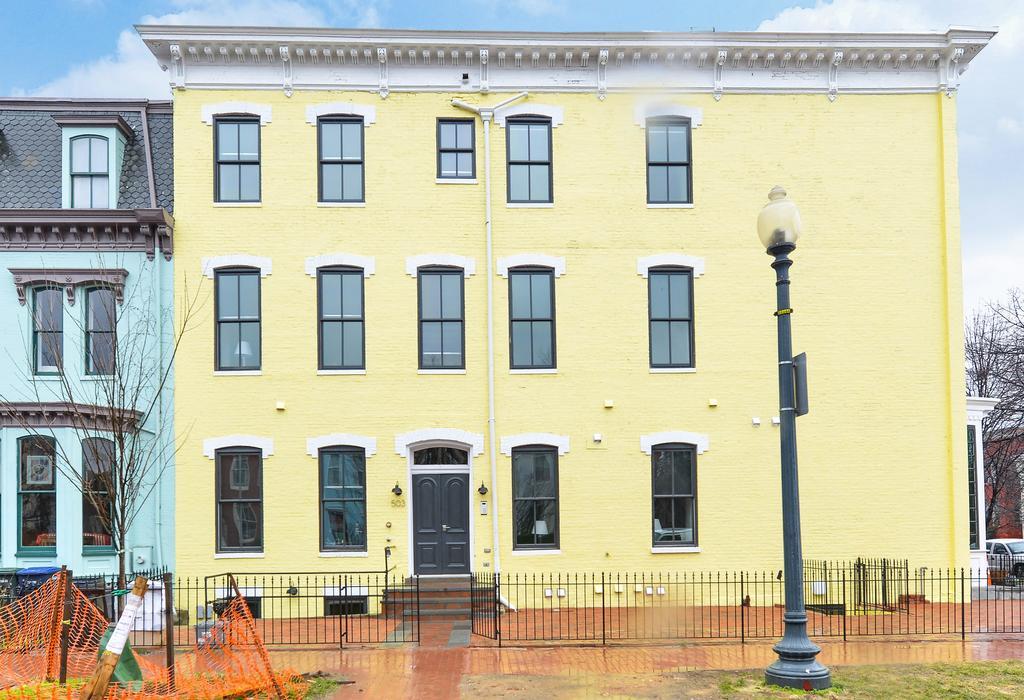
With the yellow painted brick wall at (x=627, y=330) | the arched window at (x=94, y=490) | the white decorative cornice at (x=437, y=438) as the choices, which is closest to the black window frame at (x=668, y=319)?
the yellow painted brick wall at (x=627, y=330)

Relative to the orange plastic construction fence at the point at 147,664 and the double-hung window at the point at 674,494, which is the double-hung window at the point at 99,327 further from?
the double-hung window at the point at 674,494

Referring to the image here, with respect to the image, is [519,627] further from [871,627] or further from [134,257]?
[134,257]

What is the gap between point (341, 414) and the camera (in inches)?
653

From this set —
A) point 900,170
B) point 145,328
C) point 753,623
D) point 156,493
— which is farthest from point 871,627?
point 145,328

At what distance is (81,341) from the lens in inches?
645

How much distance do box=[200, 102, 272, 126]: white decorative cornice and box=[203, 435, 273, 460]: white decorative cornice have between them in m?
6.23

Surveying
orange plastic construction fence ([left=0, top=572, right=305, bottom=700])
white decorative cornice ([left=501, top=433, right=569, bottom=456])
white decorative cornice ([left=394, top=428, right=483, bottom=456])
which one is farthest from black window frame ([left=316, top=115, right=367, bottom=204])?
orange plastic construction fence ([left=0, top=572, right=305, bottom=700])

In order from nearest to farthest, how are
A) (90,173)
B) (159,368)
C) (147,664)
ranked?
(147,664), (159,368), (90,173)

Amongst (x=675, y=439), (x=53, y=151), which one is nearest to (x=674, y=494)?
(x=675, y=439)

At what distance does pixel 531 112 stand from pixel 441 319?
458 centimetres

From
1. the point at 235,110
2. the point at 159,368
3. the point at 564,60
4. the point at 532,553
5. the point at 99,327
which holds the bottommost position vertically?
the point at 532,553

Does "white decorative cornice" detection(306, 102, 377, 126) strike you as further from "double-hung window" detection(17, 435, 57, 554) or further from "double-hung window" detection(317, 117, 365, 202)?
"double-hung window" detection(17, 435, 57, 554)

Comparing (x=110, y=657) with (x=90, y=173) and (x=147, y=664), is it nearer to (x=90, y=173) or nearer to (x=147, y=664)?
(x=147, y=664)

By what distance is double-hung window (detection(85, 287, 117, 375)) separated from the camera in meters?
16.3
